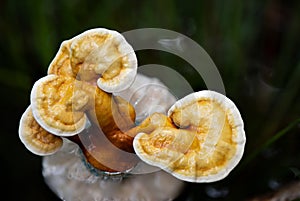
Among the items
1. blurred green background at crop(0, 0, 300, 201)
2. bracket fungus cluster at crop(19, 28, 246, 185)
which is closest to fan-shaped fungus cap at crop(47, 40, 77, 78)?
bracket fungus cluster at crop(19, 28, 246, 185)

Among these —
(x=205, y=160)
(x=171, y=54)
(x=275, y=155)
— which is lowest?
(x=275, y=155)

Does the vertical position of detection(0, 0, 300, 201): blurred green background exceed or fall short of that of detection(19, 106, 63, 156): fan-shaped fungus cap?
it falls short

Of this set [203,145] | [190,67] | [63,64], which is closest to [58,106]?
[63,64]

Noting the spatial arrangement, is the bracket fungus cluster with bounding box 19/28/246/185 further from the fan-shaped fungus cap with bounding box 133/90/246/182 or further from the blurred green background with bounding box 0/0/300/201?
the blurred green background with bounding box 0/0/300/201

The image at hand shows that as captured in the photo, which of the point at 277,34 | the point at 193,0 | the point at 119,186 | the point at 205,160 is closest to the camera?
the point at 205,160

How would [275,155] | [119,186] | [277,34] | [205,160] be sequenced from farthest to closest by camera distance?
[277,34]
[275,155]
[119,186]
[205,160]

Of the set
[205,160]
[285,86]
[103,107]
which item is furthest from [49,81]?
[285,86]

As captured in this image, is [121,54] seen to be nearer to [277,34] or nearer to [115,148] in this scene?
[115,148]
